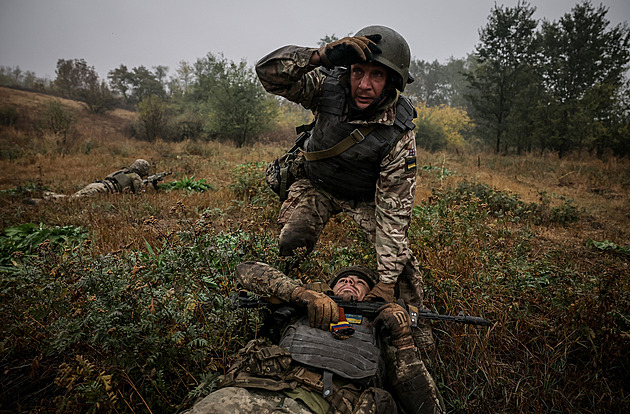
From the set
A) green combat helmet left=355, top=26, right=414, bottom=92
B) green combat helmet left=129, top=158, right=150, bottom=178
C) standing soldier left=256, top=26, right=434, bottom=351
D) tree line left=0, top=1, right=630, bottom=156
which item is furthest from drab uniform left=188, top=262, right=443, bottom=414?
tree line left=0, top=1, right=630, bottom=156

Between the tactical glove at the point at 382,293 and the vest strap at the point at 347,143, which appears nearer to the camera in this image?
the tactical glove at the point at 382,293

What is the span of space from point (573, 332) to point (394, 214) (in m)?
1.66

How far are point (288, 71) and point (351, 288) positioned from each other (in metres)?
1.79

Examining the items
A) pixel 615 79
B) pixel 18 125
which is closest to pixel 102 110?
pixel 18 125

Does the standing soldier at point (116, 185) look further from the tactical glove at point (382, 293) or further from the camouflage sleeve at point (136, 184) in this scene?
the tactical glove at point (382, 293)

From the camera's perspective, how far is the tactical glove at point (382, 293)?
7.99 ft

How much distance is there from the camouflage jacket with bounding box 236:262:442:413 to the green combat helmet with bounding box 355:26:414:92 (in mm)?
1805

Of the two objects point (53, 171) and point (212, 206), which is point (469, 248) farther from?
point (53, 171)

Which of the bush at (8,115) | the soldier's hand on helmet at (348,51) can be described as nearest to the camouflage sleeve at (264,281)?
the soldier's hand on helmet at (348,51)

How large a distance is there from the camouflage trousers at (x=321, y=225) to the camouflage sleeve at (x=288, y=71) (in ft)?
3.20

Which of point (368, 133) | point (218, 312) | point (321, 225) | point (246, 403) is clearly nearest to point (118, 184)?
point (321, 225)

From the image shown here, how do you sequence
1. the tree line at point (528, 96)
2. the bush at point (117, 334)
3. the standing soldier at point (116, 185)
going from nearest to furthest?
the bush at point (117, 334) → the standing soldier at point (116, 185) → the tree line at point (528, 96)

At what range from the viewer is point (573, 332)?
2.53 meters

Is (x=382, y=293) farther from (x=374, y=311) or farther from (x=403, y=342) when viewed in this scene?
(x=403, y=342)
